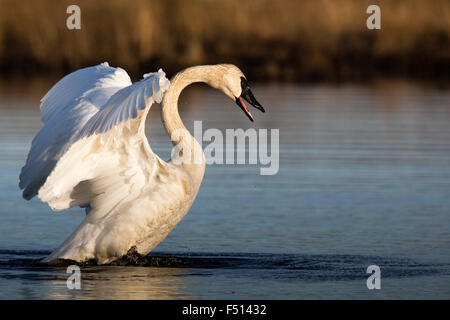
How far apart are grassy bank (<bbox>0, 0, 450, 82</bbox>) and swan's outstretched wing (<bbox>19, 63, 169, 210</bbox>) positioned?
13.6 m

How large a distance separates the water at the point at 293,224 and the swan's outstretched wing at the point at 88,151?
59cm

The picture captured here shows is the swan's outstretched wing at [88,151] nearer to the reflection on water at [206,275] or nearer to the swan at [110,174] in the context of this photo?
the swan at [110,174]

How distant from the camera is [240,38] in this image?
76.5ft

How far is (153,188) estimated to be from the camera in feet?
28.0

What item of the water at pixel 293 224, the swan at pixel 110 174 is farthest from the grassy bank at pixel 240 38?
the swan at pixel 110 174

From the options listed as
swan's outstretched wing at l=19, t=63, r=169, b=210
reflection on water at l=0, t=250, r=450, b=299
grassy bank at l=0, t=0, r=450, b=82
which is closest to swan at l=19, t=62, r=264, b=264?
swan's outstretched wing at l=19, t=63, r=169, b=210

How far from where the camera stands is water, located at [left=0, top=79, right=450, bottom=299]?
785cm

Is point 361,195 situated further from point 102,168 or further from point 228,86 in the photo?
point 102,168

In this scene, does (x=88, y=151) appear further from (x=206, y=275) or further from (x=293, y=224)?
(x=293, y=224)

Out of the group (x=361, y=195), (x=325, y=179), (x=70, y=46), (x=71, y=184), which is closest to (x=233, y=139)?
(x=325, y=179)

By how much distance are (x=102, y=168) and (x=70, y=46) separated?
14.6m

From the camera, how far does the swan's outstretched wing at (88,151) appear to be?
762cm

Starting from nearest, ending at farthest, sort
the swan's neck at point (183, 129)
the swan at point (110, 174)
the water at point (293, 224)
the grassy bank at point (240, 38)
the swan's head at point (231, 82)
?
the water at point (293, 224)
the swan at point (110, 174)
the swan's neck at point (183, 129)
the swan's head at point (231, 82)
the grassy bank at point (240, 38)

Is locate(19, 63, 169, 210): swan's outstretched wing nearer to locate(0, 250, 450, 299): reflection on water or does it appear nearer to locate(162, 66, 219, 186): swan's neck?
locate(162, 66, 219, 186): swan's neck
